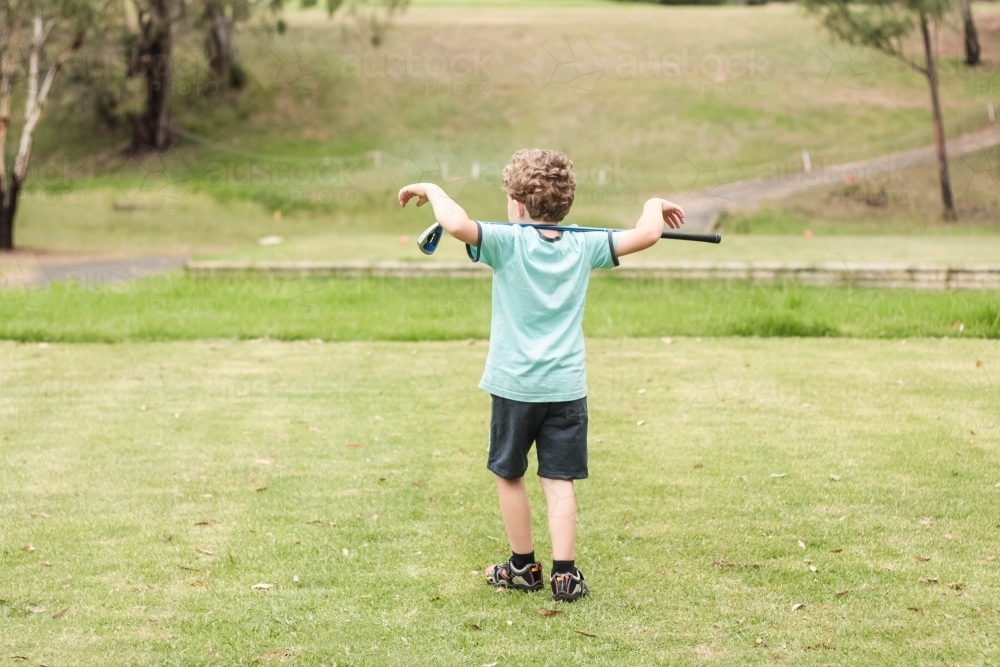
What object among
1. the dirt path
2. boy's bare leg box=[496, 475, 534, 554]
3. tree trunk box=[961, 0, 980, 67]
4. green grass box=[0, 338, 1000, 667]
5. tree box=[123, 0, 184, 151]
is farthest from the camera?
tree trunk box=[961, 0, 980, 67]

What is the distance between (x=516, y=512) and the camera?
3.88 metres

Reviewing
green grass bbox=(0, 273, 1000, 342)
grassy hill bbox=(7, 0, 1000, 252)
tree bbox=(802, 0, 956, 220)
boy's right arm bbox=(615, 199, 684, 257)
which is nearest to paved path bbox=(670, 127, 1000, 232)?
grassy hill bbox=(7, 0, 1000, 252)

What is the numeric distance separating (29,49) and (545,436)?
1744cm

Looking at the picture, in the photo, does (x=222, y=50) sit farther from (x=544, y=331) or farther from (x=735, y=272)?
(x=544, y=331)

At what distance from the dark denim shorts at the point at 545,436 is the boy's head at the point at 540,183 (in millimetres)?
635

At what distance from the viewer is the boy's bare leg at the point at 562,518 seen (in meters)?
3.78

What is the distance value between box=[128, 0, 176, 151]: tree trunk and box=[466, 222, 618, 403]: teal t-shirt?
2117 centimetres

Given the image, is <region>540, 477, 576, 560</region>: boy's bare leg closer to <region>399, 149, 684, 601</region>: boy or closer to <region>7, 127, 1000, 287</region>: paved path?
<region>399, 149, 684, 601</region>: boy

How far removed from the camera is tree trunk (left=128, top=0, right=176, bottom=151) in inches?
921

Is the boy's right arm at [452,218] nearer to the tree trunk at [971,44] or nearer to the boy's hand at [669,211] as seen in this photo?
the boy's hand at [669,211]

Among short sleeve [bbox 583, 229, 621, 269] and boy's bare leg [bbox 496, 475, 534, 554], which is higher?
short sleeve [bbox 583, 229, 621, 269]

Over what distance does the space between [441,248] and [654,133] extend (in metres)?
13.7

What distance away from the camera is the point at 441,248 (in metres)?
14.6

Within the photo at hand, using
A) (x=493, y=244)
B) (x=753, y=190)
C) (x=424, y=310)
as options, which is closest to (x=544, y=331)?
(x=493, y=244)
